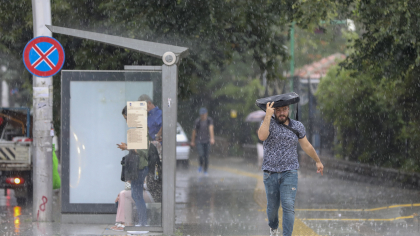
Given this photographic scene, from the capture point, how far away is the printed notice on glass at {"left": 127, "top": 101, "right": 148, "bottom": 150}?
23.9 feet

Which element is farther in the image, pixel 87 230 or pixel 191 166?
pixel 191 166

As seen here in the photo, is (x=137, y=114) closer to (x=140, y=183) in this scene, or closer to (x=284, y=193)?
(x=140, y=183)

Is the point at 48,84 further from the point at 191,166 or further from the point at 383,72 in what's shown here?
the point at 191,166

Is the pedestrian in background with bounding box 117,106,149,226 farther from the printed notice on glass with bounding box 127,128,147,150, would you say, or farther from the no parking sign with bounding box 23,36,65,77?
the no parking sign with bounding box 23,36,65,77

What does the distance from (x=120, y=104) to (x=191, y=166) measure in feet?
36.4

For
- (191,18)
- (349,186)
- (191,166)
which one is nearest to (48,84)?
(191,18)

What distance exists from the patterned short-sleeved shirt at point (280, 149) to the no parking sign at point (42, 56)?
342 cm

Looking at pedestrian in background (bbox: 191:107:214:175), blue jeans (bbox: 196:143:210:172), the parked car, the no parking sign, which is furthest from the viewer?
the parked car

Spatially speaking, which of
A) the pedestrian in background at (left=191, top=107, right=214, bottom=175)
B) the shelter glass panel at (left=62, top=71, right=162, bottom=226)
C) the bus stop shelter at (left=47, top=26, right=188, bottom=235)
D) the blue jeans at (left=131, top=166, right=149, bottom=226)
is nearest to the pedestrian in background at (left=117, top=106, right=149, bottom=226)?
the blue jeans at (left=131, top=166, right=149, bottom=226)

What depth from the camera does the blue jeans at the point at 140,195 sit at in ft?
24.0

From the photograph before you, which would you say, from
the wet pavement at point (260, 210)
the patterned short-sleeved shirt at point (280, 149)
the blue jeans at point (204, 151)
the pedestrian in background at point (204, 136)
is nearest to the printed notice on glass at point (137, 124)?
the wet pavement at point (260, 210)

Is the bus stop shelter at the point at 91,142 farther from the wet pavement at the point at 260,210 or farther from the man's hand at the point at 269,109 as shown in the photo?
the man's hand at the point at 269,109

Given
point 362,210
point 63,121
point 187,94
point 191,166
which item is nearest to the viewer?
point 63,121

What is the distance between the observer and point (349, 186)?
13219 mm
